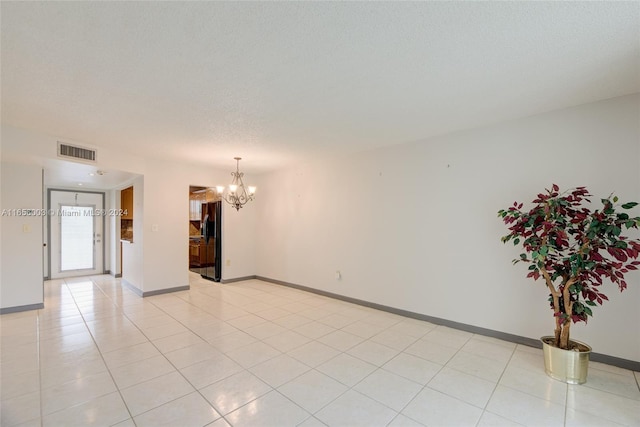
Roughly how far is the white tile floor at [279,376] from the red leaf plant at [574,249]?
2.14 feet

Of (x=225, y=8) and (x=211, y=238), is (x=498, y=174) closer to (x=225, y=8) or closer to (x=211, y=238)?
(x=225, y=8)

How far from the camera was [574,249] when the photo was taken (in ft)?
8.86

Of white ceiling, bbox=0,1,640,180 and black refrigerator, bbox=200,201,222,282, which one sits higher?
white ceiling, bbox=0,1,640,180

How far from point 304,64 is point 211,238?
213 inches

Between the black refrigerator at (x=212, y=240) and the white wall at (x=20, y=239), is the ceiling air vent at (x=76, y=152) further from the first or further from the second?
the black refrigerator at (x=212, y=240)

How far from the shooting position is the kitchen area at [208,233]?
21.0 feet

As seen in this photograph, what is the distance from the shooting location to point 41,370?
2580mm

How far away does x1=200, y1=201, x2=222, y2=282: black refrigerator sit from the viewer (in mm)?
6371

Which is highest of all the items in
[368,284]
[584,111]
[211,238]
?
[584,111]

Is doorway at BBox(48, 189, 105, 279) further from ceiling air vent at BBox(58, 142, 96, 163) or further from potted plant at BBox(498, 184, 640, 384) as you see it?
potted plant at BBox(498, 184, 640, 384)

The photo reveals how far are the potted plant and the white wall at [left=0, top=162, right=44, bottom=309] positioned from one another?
21.3ft

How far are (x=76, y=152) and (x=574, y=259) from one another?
592cm

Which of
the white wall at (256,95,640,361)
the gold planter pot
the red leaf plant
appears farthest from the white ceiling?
the gold planter pot

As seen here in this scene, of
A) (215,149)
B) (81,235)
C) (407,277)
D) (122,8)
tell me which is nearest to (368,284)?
(407,277)
